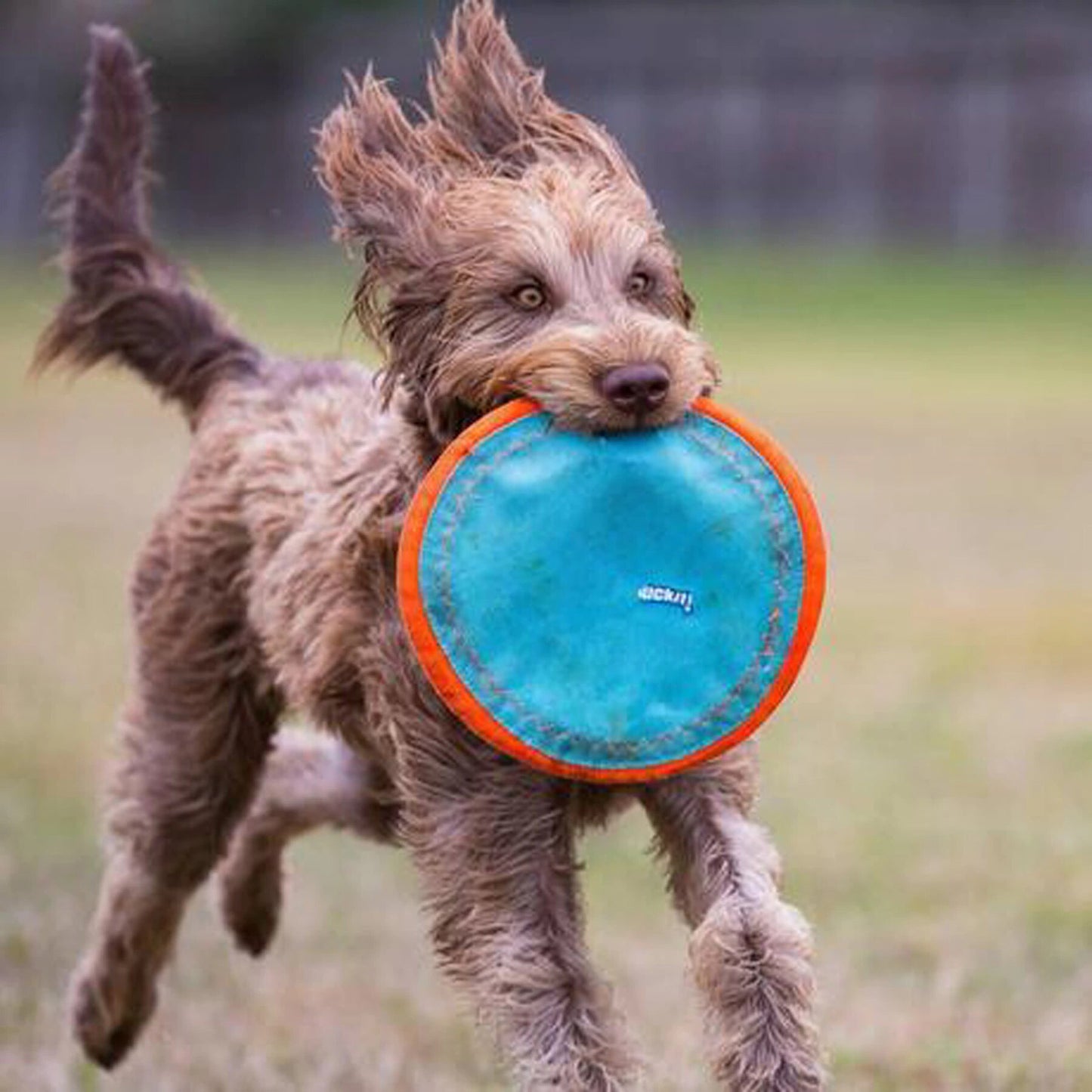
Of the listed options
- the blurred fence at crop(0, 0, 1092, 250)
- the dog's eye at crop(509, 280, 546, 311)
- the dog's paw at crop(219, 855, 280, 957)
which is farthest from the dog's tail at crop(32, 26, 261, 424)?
the blurred fence at crop(0, 0, 1092, 250)

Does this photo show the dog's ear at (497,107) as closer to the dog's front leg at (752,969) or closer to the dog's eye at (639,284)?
the dog's eye at (639,284)

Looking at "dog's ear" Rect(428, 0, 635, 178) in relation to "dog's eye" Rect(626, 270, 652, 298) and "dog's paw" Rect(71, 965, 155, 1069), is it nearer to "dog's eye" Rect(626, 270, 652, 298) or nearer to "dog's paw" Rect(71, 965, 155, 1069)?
"dog's eye" Rect(626, 270, 652, 298)

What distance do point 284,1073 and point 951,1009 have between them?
71.1 inches

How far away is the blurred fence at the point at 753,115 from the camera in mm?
34469

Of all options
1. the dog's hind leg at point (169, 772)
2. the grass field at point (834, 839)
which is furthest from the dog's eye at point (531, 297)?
the grass field at point (834, 839)

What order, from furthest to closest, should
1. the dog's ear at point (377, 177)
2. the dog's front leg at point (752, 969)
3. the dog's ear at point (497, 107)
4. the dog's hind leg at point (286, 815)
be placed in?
the dog's hind leg at point (286, 815)
the dog's ear at point (497, 107)
the dog's ear at point (377, 177)
the dog's front leg at point (752, 969)

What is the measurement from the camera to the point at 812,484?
56.8 ft

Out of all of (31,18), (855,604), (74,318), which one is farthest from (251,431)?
(31,18)

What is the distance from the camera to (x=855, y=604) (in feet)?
42.1

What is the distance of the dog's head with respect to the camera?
463 centimetres

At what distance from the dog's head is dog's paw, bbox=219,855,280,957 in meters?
2.19

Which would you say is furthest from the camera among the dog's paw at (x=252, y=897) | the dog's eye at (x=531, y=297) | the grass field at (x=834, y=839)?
the dog's paw at (x=252, y=897)

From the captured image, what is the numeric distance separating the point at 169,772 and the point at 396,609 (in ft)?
4.89

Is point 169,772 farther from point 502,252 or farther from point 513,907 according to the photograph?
point 502,252
